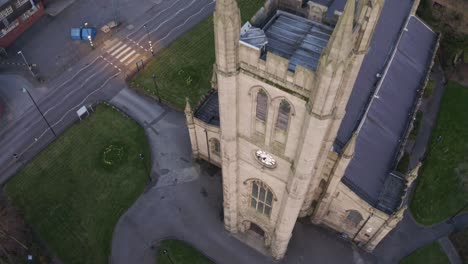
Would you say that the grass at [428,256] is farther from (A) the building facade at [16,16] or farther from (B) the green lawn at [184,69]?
(A) the building facade at [16,16]

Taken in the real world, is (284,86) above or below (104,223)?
above

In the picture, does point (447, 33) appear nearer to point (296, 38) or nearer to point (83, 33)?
point (296, 38)

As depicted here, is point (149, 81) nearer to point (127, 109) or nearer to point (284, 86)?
point (127, 109)

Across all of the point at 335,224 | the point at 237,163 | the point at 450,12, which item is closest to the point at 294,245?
the point at 335,224

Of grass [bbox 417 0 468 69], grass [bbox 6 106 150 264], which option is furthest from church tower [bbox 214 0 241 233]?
grass [bbox 417 0 468 69]

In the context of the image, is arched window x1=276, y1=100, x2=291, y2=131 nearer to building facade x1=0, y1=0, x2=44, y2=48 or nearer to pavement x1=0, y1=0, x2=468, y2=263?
pavement x1=0, y1=0, x2=468, y2=263

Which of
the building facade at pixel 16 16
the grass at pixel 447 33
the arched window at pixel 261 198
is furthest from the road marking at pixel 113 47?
the grass at pixel 447 33

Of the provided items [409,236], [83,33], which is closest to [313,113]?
[409,236]
